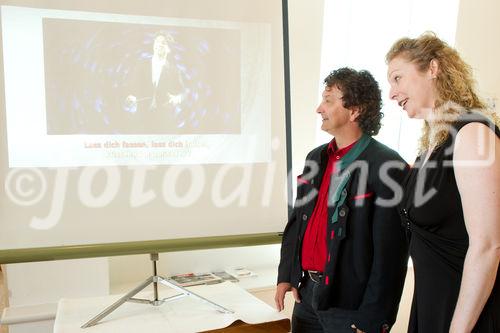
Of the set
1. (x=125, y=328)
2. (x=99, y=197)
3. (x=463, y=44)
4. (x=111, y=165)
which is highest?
(x=463, y=44)

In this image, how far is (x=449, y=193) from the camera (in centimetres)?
120

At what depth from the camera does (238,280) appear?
8.82 feet

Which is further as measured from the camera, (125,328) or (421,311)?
(125,328)

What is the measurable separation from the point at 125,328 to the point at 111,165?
63 centimetres

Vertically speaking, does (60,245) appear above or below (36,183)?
below

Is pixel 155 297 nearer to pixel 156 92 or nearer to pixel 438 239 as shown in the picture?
pixel 156 92

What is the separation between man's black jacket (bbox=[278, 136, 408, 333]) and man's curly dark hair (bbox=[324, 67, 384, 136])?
0.39 feet

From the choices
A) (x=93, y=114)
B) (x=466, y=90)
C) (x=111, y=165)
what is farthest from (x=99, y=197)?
(x=466, y=90)

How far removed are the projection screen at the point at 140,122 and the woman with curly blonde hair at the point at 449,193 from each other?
771 millimetres

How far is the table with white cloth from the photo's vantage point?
160cm

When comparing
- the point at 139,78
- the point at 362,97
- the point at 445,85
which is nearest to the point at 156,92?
the point at 139,78

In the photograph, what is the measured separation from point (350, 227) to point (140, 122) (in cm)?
94

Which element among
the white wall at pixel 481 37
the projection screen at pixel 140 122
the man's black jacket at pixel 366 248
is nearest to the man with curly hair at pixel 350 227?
the man's black jacket at pixel 366 248

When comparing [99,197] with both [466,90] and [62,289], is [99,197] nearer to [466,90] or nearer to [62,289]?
[62,289]
